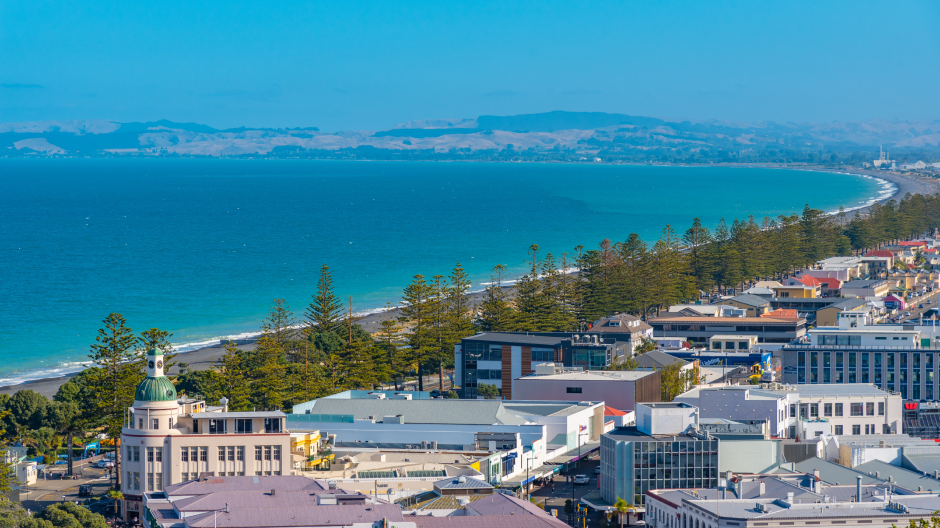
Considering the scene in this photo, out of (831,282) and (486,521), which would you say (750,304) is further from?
(486,521)

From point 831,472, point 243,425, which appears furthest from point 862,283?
point 243,425

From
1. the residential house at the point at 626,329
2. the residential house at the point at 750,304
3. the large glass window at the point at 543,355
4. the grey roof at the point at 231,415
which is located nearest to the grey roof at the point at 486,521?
the grey roof at the point at 231,415

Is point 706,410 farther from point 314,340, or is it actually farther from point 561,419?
point 314,340

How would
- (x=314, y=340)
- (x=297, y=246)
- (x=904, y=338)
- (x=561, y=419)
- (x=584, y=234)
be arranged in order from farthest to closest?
1. (x=584, y=234)
2. (x=297, y=246)
3. (x=314, y=340)
4. (x=904, y=338)
5. (x=561, y=419)

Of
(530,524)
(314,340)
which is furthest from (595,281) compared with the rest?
(530,524)

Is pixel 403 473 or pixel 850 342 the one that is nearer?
pixel 403 473

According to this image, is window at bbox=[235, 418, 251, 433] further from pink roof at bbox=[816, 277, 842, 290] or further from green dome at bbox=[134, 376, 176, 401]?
pink roof at bbox=[816, 277, 842, 290]

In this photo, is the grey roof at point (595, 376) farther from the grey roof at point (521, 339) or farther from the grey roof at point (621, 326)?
the grey roof at point (621, 326)
